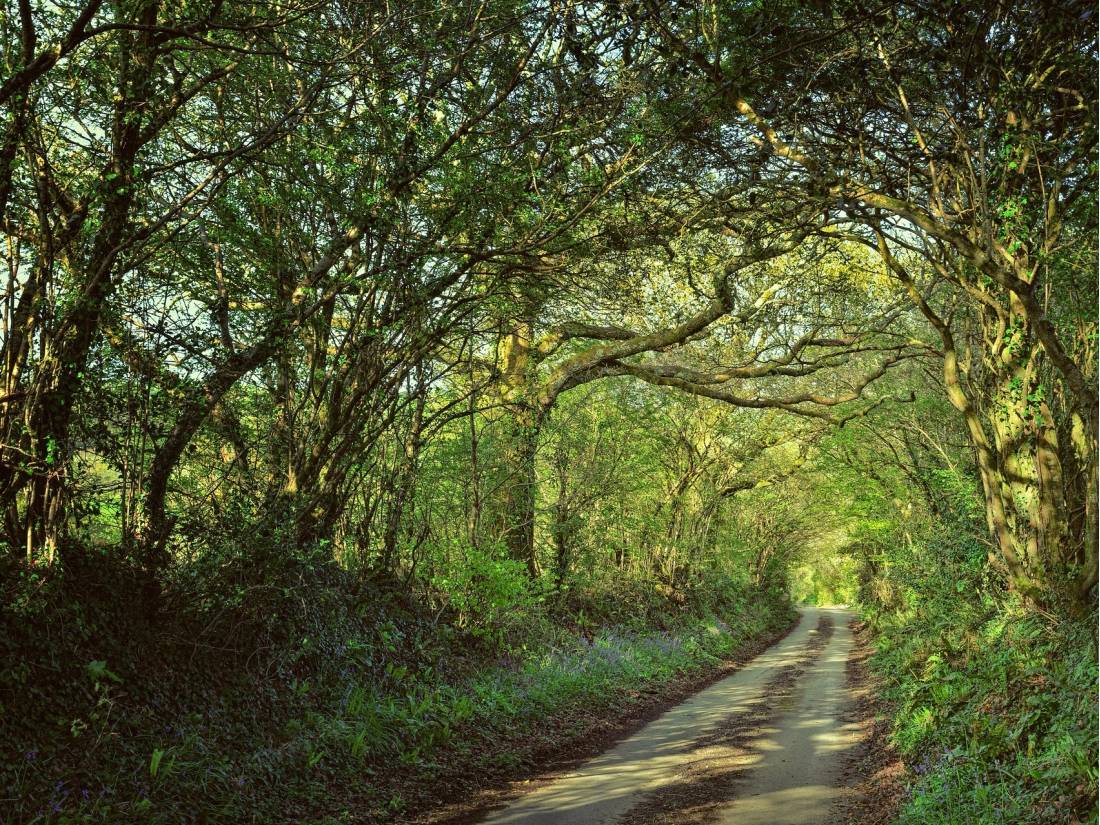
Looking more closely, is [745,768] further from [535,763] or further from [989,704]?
[989,704]

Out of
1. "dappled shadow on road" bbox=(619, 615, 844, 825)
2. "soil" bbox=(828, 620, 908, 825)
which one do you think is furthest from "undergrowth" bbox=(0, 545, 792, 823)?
"soil" bbox=(828, 620, 908, 825)

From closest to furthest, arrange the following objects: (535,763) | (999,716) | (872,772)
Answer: (999,716)
(872,772)
(535,763)

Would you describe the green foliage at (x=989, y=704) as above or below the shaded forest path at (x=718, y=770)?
above

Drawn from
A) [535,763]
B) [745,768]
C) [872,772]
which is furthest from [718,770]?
[535,763]

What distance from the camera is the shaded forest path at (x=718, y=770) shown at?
6570mm

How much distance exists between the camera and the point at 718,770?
26.7 feet

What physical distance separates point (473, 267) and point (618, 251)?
205 cm

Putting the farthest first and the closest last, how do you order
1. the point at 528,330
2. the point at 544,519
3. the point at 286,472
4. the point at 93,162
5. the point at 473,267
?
the point at 544,519
the point at 528,330
the point at 473,267
the point at 286,472
the point at 93,162

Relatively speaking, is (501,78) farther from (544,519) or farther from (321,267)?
(544,519)

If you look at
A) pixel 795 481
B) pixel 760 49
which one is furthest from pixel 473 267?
pixel 795 481

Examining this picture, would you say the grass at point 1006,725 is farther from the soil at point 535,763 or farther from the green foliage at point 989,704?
the soil at point 535,763

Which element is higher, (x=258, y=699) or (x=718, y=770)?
(x=258, y=699)

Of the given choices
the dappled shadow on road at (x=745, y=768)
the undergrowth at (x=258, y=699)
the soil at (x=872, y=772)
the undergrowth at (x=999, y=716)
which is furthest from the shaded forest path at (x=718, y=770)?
the undergrowth at (x=258, y=699)

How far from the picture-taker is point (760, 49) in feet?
23.9
